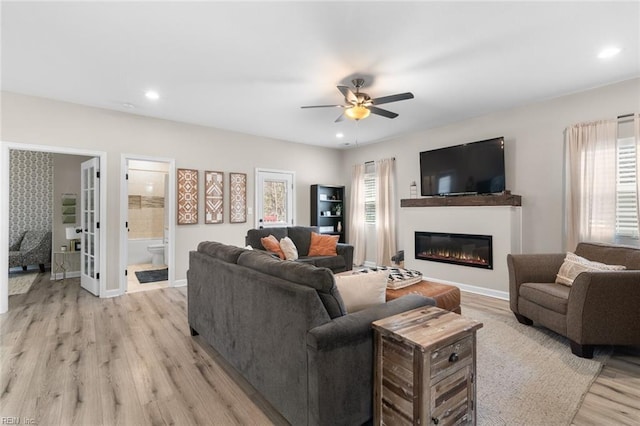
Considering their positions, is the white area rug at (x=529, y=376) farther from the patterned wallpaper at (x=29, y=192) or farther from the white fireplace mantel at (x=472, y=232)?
the patterned wallpaper at (x=29, y=192)

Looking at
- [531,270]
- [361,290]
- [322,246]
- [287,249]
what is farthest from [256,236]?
[531,270]

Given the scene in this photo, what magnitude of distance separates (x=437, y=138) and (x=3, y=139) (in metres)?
6.34

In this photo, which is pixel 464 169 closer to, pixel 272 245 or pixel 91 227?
pixel 272 245

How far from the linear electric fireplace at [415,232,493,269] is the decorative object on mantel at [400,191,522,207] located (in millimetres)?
496

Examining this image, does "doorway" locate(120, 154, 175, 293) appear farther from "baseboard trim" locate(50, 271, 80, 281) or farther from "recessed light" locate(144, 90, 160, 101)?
"recessed light" locate(144, 90, 160, 101)

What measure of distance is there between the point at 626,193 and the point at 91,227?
7.20 m

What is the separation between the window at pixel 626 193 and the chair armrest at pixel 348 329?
136 inches

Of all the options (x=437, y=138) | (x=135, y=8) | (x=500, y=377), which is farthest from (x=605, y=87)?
(x=135, y=8)

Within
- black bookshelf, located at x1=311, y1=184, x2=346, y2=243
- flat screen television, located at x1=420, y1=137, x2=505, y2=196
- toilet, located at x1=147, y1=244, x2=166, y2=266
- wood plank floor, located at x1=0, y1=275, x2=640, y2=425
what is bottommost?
wood plank floor, located at x1=0, y1=275, x2=640, y2=425

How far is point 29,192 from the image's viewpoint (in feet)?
19.9

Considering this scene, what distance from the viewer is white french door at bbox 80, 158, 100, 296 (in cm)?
439

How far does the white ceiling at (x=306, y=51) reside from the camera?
2285 mm

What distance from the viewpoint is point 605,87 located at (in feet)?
11.9

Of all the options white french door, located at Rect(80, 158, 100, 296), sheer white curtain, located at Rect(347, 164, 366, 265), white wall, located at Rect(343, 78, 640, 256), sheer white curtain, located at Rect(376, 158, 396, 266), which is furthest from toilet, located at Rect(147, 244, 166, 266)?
white wall, located at Rect(343, 78, 640, 256)
